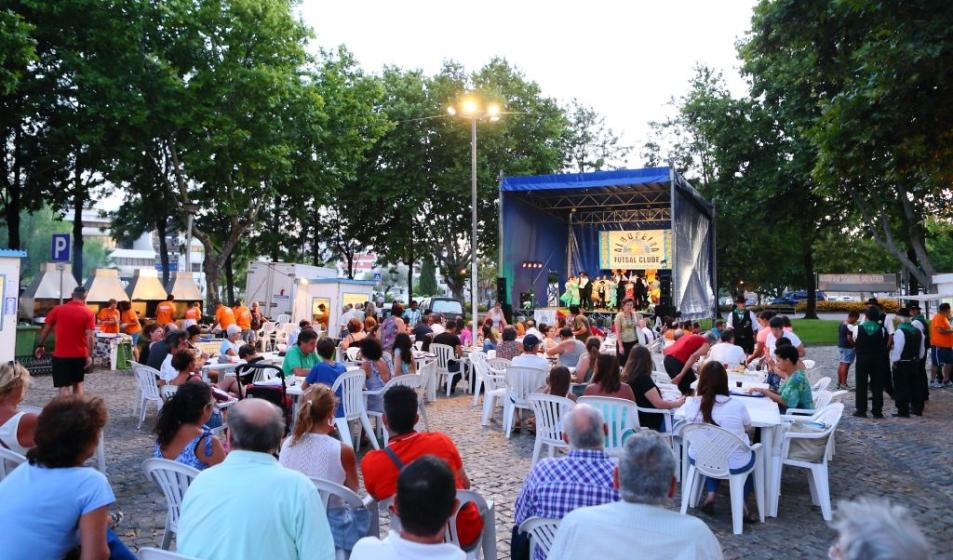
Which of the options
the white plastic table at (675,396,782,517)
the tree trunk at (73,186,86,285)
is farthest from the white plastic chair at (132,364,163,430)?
the tree trunk at (73,186,86,285)

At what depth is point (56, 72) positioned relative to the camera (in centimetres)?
1858

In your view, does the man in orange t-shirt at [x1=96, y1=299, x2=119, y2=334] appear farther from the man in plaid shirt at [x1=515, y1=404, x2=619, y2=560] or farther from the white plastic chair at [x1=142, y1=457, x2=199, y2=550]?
the man in plaid shirt at [x1=515, y1=404, x2=619, y2=560]

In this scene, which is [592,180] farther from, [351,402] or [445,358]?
[351,402]

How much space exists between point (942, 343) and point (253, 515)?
1345 centimetres

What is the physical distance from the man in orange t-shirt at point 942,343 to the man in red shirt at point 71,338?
1330cm

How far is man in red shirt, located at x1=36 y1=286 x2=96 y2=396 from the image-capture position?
840cm

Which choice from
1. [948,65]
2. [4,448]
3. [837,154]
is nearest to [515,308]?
[837,154]

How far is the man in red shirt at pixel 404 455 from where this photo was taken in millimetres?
3189

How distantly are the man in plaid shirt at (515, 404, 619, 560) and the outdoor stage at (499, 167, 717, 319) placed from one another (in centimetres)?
1686

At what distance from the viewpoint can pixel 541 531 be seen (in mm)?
2996

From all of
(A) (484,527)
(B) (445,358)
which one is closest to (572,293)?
(B) (445,358)

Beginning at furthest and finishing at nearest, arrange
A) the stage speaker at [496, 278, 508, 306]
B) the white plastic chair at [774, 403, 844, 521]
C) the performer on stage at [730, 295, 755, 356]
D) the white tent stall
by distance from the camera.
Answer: the stage speaker at [496, 278, 508, 306], the white tent stall, the performer on stage at [730, 295, 755, 356], the white plastic chair at [774, 403, 844, 521]

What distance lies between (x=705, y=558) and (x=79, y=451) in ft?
7.43

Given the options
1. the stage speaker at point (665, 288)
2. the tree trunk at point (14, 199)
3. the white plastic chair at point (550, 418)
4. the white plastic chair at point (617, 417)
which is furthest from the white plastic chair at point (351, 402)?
the tree trunk at point (14, 199)
